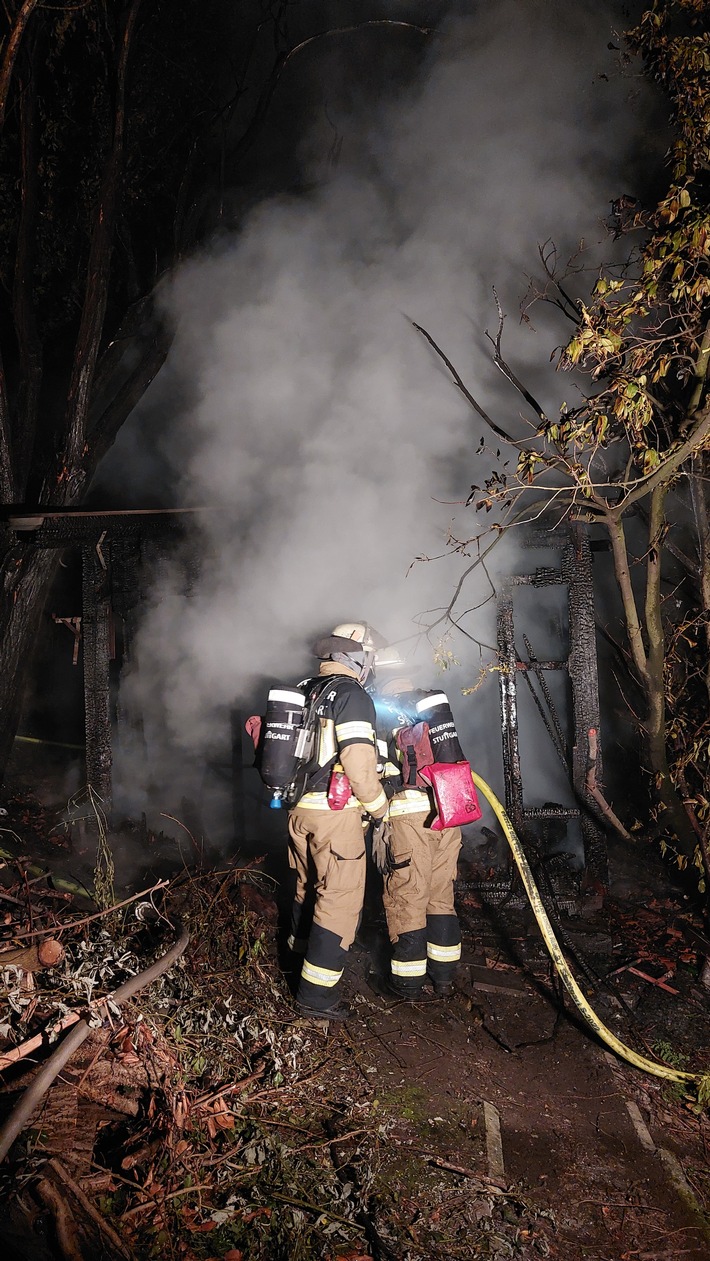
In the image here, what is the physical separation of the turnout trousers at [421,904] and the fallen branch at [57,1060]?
1.50 metres

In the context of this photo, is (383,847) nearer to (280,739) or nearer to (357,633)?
(280,739)

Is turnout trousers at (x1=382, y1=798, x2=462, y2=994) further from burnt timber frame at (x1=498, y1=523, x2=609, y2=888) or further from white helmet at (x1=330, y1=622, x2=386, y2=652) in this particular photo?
burnt timber frame at (x1=498, y1=523, x2=609, y2=888)

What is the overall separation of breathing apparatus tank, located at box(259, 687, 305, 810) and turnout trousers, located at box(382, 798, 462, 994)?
0.89 metres

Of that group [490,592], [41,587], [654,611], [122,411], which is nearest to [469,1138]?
[654,611]

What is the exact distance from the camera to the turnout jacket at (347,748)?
13.8 feet

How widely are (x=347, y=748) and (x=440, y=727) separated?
0.79 metres

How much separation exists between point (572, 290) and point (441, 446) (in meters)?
1.74

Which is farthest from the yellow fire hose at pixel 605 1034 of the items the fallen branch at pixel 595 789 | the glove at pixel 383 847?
the fallen branch at pixel 595 789

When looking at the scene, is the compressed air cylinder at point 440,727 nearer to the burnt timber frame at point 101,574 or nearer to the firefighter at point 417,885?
the firefighter at point 417,885

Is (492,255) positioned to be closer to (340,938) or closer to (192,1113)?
(340,938)

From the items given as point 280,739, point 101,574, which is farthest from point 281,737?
point 101,574

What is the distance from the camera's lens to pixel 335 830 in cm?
429

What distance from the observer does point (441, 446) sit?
6.64 meters

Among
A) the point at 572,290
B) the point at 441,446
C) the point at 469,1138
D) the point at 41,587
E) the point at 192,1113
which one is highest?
the point at 572,290
